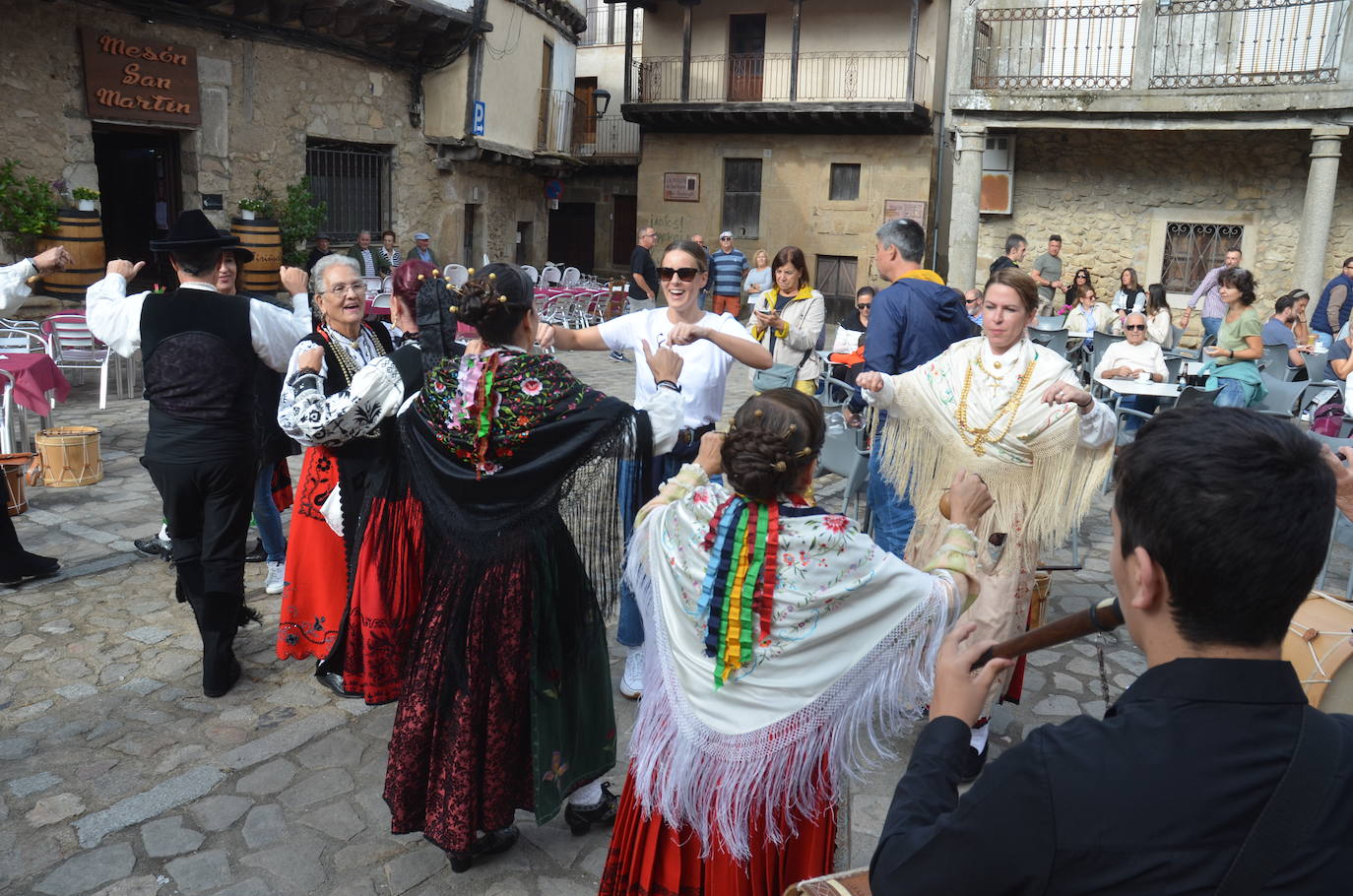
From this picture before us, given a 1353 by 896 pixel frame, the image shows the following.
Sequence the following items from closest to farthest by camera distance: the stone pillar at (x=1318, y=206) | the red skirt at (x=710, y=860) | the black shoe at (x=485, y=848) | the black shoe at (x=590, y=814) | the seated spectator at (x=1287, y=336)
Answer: the red skirt at (x=710, y=860) < the black shoe at (x=485, y=848) < the black shoe at (x=590, y=814) < the seated spectator at (x=1287, y=336) < the stone pillar at (x=1318, y=206)

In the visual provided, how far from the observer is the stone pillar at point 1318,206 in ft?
51.1

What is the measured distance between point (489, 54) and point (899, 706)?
18.3 meters

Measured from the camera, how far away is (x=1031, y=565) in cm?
372

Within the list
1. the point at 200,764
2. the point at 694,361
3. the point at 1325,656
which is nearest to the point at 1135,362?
the point at 694,361

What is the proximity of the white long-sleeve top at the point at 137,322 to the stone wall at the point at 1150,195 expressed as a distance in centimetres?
1725

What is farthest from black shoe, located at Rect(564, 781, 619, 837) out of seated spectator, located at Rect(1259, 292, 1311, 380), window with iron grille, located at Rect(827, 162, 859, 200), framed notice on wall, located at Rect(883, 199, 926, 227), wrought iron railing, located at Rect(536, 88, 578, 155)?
window with iron grille, located at Rect(827, 162, 859, 200)

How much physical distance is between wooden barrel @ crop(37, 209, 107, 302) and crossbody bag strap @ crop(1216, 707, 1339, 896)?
1283 centimetres

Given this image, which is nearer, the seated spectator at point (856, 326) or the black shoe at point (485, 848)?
the black shoe at point (485, 848)

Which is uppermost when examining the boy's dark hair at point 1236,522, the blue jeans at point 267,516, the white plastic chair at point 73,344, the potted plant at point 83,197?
the potted plant at point 83,197

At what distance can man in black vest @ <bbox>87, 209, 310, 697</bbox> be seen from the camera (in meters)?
3.93

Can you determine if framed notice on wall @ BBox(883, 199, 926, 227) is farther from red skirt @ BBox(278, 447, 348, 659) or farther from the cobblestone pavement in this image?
red skirt @ BBox(278, 447, 348, 659)

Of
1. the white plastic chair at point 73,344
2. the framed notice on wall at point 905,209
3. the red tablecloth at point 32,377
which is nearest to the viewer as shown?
the red tablecloth at point 32,377

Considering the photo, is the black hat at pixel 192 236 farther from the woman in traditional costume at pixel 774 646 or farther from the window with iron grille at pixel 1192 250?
the window with iron grille at pixel 1192 250

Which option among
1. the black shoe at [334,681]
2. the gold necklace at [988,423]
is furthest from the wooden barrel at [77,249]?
the gold necklace at [988,423]
